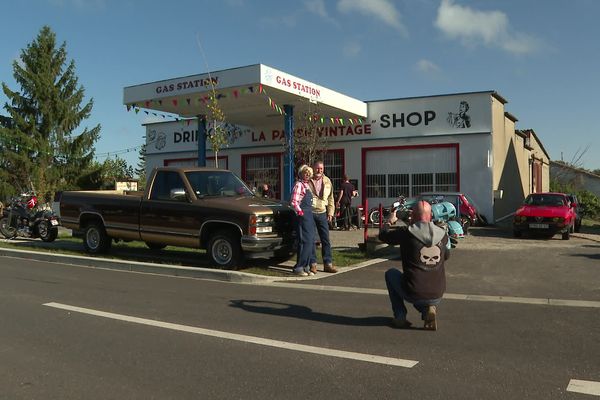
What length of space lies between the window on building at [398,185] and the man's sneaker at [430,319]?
18.1m

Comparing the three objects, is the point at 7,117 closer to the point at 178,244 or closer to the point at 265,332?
the point at 178,244

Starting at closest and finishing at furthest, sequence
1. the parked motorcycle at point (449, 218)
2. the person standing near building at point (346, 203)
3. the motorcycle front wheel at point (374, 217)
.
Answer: the parked motorcycle at point (449, 218)
the person standing near building at point (346, 203)
the motorcycle front wheel at point (374, 217)

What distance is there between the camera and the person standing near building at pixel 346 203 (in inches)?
765

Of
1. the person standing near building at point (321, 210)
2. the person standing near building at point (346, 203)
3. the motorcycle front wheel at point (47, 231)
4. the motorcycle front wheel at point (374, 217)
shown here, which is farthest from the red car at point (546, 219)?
the motorcycle front wheel at point (47, 231)

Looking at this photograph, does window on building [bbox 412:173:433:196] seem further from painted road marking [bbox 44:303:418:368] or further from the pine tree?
the pine tree

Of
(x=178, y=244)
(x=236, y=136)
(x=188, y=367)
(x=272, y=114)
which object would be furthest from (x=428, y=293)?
(x=236, y=136)

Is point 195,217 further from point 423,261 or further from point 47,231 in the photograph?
point 47,231

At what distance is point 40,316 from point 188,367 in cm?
291

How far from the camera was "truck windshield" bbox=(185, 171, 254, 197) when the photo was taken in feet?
34.5

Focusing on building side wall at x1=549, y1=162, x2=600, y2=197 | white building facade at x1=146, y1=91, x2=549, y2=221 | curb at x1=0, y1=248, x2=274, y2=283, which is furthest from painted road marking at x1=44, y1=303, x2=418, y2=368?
building side wall at x1=549, y1=162, x2=600, y2=197

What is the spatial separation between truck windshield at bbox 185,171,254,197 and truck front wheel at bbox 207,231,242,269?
39.4 inches

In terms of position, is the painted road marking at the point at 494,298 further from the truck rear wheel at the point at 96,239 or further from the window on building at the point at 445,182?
the window on building at the point at 445,182

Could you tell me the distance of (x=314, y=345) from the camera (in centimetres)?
526

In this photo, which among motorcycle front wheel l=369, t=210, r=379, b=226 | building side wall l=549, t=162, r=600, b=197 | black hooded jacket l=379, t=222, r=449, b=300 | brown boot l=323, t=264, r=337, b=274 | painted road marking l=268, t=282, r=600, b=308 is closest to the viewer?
black hooded jacket l=379, t=222, r=449, b=300
